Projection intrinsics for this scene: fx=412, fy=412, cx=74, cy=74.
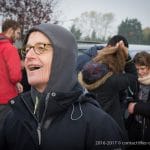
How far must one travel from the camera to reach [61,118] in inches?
87.8

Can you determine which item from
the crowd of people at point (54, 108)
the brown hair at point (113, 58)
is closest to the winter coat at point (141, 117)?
the brown hair at point (113, 58)

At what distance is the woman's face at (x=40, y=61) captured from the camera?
229cm

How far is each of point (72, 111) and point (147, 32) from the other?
41422 mm

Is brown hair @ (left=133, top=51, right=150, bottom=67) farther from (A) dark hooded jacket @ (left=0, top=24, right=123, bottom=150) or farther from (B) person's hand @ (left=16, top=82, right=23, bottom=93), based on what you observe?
(A) dark hooded jacket @ (left=0, top=24, right=123, bottom=150)

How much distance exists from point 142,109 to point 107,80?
601mm

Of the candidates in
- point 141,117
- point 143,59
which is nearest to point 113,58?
point 143,59

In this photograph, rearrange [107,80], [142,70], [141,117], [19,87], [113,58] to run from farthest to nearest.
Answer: [19,87] → [142,70] → [141,117] → [113,58] → [107,80]

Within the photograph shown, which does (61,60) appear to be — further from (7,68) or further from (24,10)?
(24,10)

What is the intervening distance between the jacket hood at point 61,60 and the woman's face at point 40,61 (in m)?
0.03

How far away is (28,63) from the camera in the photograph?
2.32 m

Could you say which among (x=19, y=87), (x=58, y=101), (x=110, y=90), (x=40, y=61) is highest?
(x=40, y=61)

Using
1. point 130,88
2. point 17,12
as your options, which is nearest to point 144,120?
point 130,88

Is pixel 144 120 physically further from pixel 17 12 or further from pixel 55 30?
pixel 17 12

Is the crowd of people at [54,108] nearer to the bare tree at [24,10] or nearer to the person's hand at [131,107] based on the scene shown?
the person's hand at [131,107]
